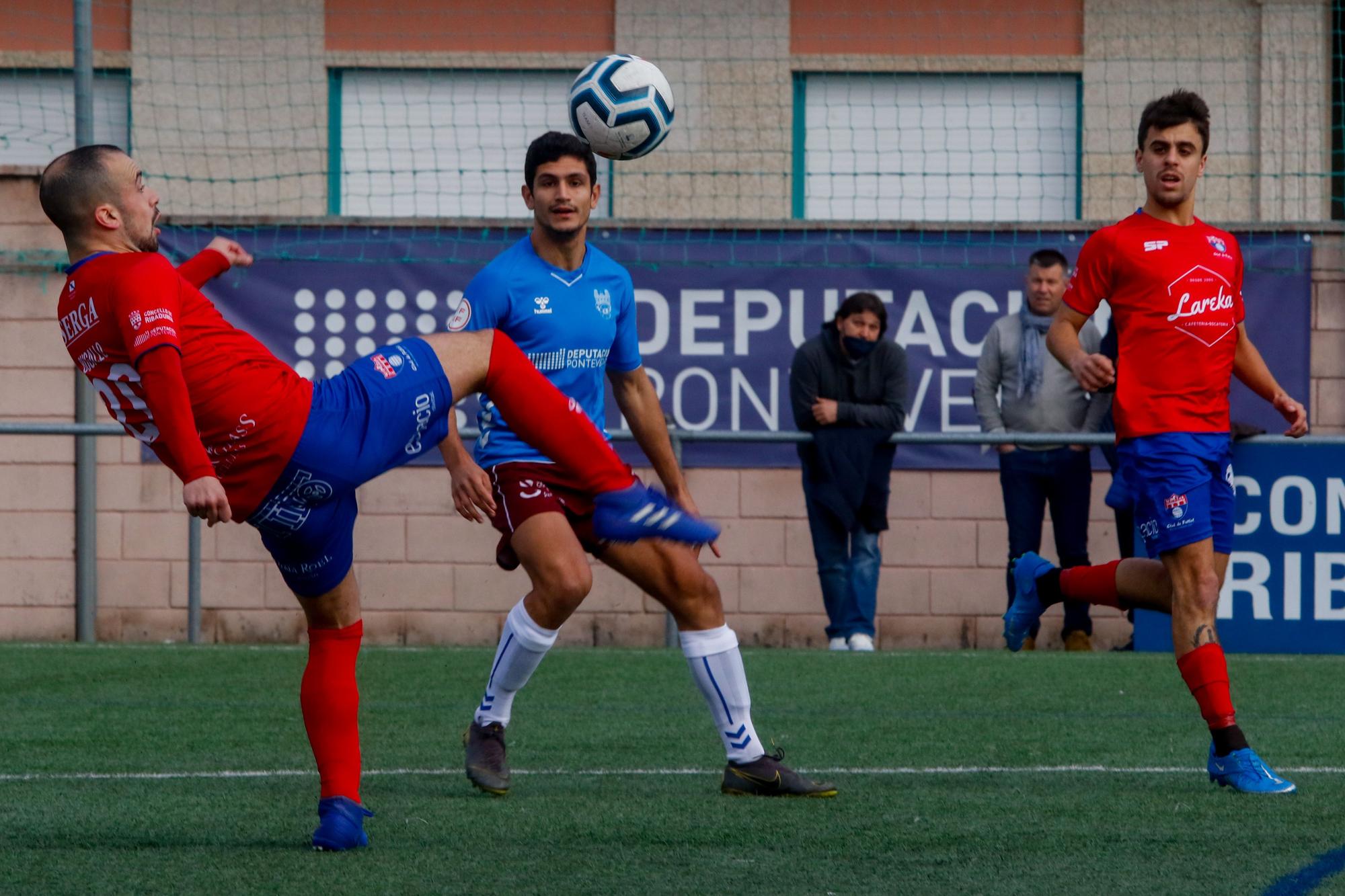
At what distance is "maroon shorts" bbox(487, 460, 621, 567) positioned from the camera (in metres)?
5.27

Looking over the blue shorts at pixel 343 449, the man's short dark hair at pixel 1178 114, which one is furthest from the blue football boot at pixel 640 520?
the man's short dark hair at pixel 1178 114

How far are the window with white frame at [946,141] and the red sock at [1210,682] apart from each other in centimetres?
752

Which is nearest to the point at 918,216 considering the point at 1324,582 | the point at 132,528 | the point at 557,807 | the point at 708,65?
the point at 708,65

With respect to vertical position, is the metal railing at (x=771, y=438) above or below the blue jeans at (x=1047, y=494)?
above

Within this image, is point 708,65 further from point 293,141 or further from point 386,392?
point 386,392

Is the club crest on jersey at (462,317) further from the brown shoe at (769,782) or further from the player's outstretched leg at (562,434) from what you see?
the brown shoe at (769,782)

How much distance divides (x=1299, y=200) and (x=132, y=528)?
8.03 meters

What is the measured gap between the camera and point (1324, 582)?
9.80 meters

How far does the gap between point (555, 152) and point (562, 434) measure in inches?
52.5

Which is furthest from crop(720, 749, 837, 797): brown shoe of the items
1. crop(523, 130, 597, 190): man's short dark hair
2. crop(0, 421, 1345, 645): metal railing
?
crop(0, 421, 1345, 645): metal railing

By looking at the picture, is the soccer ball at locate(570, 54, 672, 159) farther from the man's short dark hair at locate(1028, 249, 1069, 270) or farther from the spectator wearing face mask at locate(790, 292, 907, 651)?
the man's short dark hair at locate(1028, 249, 1069, 270)

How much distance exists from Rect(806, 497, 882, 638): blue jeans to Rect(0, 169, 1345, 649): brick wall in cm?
144

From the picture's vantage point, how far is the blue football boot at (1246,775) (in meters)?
5.05

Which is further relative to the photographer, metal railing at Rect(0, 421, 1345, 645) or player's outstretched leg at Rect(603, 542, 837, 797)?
metal railing at Rect(0, 421, 1345, 645)
